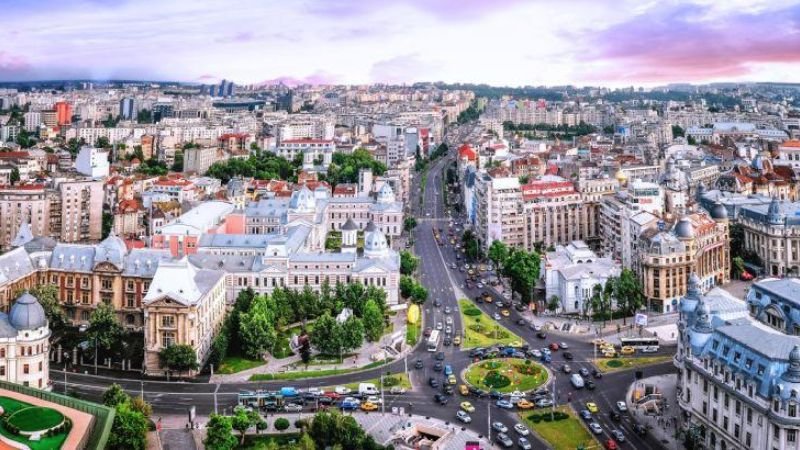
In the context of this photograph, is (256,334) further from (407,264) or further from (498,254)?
(498,254)

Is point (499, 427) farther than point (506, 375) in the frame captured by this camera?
No

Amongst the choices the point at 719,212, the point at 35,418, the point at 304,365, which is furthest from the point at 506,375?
the point at 719,212

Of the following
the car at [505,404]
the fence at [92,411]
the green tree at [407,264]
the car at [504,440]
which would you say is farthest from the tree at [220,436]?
the green tree at [407,264]

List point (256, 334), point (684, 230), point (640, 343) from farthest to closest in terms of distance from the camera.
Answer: point (684, 230) < point (640, 343) < point (256, 334)

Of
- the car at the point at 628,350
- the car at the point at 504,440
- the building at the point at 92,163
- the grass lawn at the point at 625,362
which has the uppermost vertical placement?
the building at the point at 92,163

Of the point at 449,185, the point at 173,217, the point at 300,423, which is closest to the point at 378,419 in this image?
the point at 300,423

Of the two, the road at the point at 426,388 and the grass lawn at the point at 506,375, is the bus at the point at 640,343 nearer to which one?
the road at the point at 426,388

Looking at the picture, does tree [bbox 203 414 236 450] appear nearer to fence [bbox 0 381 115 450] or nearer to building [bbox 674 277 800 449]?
fence [bbox 0 381 115 450]

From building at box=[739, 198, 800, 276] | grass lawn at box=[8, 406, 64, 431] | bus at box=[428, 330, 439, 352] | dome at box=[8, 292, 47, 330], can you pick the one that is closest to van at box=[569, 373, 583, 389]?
bus at box=[428, 330, 439, 352]
